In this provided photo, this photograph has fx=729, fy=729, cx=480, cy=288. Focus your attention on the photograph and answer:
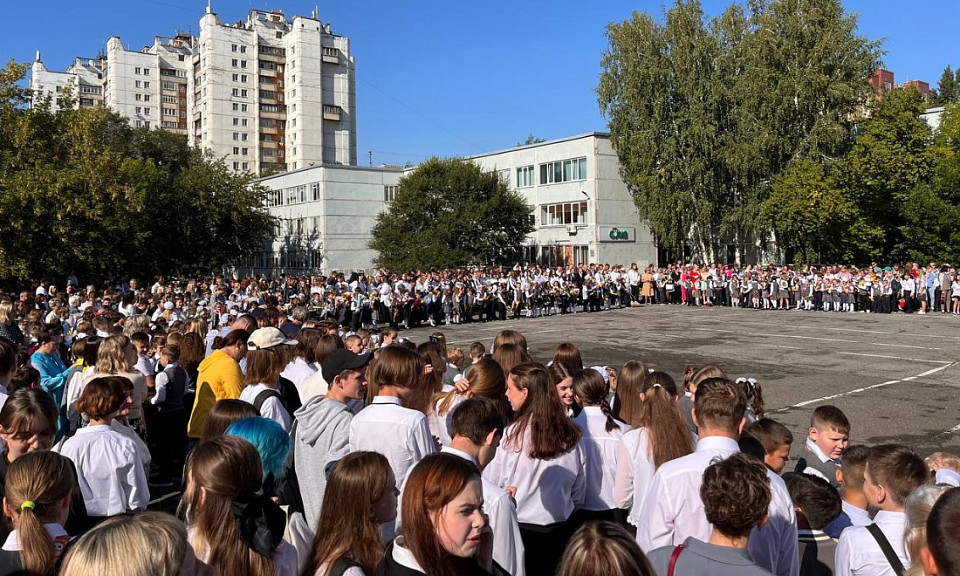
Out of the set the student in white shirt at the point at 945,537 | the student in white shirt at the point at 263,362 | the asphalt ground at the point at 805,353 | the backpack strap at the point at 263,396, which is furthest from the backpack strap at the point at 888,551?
the asphalt ground at the point at 805,353

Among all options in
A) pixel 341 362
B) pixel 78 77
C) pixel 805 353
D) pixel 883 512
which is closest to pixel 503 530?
pixel 883 512

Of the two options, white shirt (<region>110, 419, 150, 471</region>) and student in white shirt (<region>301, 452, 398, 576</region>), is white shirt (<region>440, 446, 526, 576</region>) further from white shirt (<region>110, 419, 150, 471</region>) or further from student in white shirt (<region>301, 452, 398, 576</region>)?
white shirt (<region>110, 419, 150, 471</region>)

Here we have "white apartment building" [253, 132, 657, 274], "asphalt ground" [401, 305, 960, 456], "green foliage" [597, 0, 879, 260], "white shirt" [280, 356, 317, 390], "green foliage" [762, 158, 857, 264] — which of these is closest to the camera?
"white shirt" [280, 356, 317, 390]

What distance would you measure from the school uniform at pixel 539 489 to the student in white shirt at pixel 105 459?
232cm

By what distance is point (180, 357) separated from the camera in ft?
28.5

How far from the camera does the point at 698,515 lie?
3.59 metres

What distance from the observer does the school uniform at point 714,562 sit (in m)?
2.80

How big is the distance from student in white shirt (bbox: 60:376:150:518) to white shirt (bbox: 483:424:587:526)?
7.73 feet

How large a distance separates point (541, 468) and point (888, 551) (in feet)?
6.15

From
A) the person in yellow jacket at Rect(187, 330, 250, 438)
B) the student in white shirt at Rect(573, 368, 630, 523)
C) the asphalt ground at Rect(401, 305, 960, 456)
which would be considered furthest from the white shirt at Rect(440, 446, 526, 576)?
the asphalt ground at Rect(401, 305, 960, 456)

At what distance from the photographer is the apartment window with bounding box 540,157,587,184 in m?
52.1

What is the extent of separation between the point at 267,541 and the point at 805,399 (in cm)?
1177

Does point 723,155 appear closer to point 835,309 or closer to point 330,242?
point 835,309

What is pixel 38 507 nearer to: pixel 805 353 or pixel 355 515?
pixel 355 515
